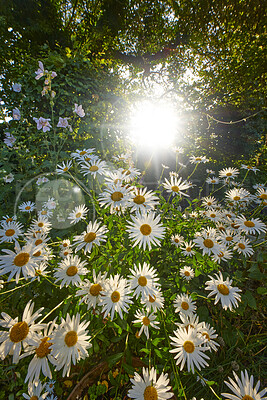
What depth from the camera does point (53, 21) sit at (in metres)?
6.63

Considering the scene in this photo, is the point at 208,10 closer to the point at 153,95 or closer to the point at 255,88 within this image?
the point at 255,88

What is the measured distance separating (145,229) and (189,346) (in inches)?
27.4

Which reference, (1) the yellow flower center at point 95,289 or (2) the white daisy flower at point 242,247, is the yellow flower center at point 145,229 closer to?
(1) the yellow flower center at point 95,289

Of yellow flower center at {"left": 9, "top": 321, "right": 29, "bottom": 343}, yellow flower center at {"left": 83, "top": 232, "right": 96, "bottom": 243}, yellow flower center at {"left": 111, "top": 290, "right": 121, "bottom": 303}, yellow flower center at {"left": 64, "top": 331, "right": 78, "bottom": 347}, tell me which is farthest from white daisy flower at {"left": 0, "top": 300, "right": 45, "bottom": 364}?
yellow flower center at {"left": 83, "top": 232, "right": 96, "bottom": 243}

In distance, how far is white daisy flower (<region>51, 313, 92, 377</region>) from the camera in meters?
0.83

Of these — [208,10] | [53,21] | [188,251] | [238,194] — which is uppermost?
[208,10]

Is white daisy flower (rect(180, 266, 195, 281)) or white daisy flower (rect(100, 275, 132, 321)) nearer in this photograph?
white daisy flower (rect(100, 275, 132, 321))

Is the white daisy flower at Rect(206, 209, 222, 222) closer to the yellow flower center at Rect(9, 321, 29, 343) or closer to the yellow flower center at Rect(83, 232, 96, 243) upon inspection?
the yellow flower center at Rect(83, 232, 96, 243)

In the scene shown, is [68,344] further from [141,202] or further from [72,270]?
[141,202]

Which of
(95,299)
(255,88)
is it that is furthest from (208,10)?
(95,299)

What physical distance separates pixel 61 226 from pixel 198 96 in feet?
28.1

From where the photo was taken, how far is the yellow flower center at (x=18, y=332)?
2.83 ft

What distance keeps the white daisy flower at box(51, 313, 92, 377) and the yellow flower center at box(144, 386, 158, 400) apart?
0.33 m

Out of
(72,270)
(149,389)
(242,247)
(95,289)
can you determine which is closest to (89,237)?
(72,270)
